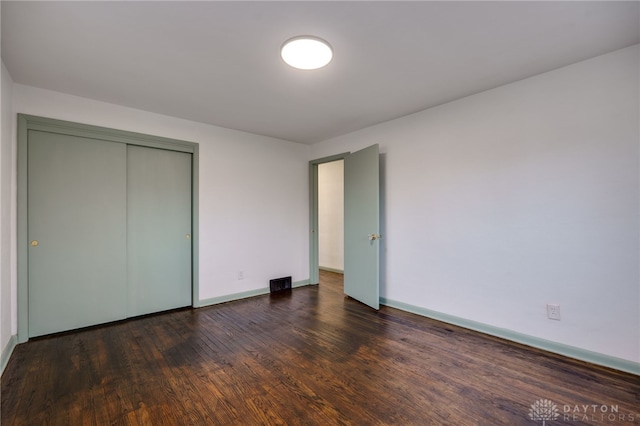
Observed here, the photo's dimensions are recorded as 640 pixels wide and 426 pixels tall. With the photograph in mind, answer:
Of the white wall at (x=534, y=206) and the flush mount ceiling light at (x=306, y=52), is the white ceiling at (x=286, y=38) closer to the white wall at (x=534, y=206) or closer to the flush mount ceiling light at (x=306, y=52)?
the flush mount ceiling light at (x=306, y=52)

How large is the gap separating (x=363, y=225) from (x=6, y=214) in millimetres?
3408

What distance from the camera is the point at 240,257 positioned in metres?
3.94

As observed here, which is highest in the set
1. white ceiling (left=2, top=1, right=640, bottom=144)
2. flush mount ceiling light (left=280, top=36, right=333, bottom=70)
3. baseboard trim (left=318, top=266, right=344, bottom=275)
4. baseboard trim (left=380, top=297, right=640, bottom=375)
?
white ceiling (left=2, top=1, right=640, bottom=144)

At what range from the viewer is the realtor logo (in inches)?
62.4

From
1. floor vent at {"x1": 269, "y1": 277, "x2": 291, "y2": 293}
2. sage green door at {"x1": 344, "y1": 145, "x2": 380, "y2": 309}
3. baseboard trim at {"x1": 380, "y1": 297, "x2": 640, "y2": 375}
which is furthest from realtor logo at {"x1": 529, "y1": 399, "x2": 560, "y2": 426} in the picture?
floor vent at {"x1": 269, "y1": 277, "x2": 291, "y2": 293}

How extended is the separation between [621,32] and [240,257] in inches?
164

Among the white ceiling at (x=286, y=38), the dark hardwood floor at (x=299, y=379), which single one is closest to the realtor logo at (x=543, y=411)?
the dark hardwood floor at (x=299, y=379)

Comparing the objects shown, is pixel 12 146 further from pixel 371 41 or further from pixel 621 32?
pixel 621 32

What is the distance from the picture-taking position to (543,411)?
1.63 meters

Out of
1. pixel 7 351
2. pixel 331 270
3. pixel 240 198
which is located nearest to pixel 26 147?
pixel 7 351

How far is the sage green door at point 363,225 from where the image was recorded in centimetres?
342

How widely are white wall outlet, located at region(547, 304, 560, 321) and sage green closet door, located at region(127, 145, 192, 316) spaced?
377 centimetres

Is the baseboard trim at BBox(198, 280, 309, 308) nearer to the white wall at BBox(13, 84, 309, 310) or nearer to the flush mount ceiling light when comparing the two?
the white wall at BBox(13, 84, 309, 310)

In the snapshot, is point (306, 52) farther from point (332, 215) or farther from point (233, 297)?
point (332, 215)
